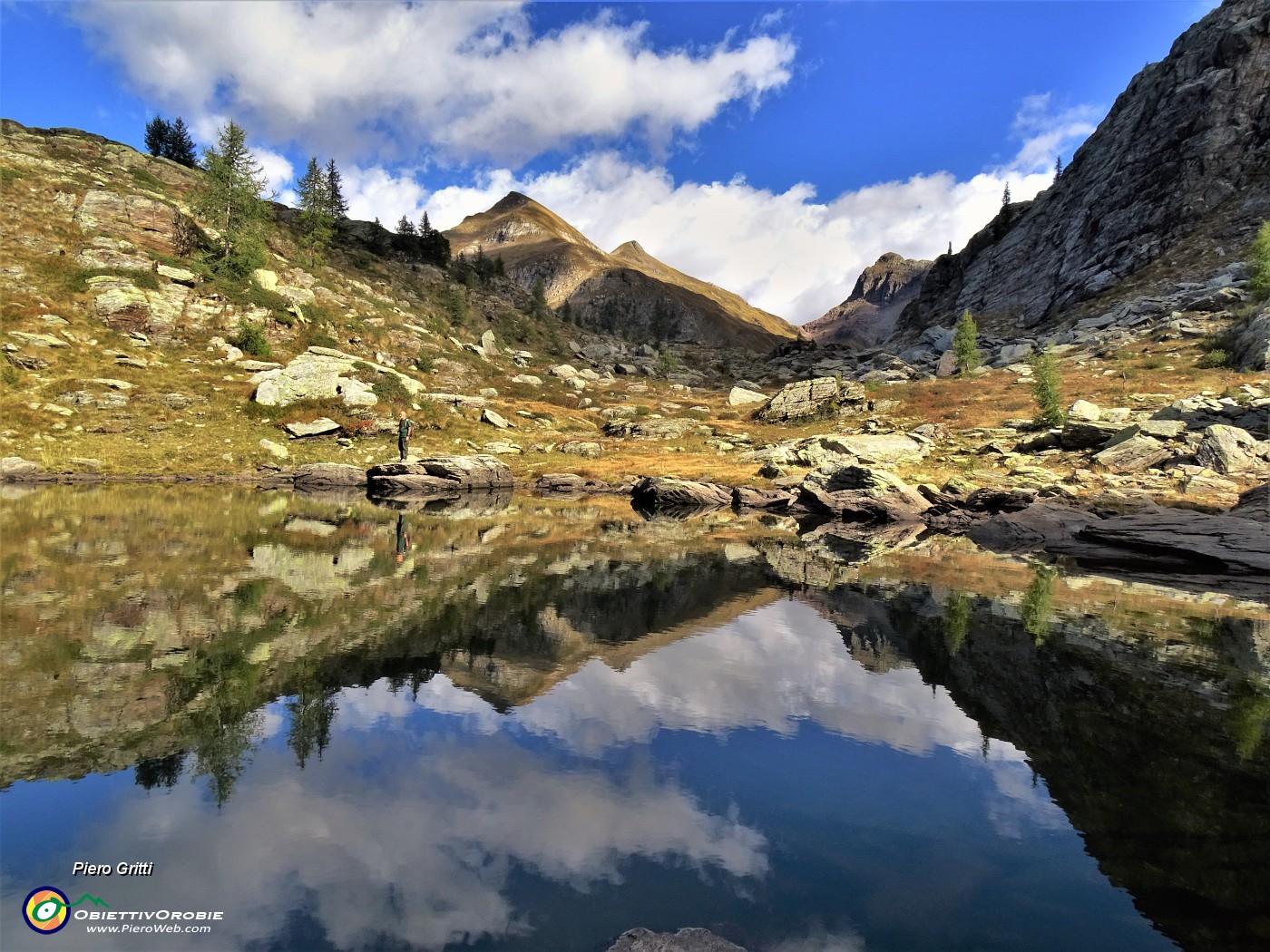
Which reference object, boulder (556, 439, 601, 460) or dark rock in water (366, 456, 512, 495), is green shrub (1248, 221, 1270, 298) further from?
dark rock in water (366, 456, 512, 495)

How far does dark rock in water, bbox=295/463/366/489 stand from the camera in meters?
37.1

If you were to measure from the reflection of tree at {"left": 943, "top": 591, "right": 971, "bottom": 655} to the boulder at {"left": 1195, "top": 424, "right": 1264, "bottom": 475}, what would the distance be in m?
24.5

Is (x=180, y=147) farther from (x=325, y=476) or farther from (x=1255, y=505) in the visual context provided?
(x=1255, y=505)

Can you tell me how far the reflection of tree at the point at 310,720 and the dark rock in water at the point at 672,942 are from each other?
A: 405 cm

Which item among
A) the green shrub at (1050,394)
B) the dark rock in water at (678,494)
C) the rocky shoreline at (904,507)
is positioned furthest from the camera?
the green shrub at (1050,394)

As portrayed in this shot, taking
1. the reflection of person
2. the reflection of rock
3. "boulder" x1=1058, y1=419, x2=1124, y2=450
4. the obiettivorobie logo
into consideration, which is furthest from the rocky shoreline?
the obiettivorobie logo

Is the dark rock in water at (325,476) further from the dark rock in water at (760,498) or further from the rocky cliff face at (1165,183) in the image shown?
the rocky cliff face at (1165,183)

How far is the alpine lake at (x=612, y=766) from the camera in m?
4.43

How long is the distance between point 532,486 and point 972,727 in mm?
35187

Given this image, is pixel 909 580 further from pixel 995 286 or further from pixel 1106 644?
pixel 995 286

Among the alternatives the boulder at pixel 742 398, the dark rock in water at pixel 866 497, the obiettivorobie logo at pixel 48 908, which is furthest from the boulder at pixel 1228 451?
the boulder at pixel 742 398

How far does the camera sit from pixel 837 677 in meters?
9.76

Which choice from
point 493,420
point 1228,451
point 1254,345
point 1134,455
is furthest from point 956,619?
point 1254,345

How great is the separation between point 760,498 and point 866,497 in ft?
22.4
